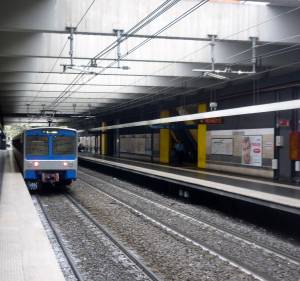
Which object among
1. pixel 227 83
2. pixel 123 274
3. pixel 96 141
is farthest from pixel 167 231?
pixel 96 141

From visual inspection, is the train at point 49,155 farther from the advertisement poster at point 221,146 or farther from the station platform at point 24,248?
the advertisement poster at point 221,146

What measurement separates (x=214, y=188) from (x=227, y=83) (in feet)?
26.3

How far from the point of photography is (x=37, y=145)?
704 inches

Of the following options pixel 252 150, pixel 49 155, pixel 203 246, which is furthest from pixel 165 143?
pixel 203 246

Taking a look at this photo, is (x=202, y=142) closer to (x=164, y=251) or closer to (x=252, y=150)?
(x=252, y=150)

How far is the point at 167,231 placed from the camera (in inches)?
426

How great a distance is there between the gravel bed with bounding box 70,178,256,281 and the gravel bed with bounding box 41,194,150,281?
0.35 meters

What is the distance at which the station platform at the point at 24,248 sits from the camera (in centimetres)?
598

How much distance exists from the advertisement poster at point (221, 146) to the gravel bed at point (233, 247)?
7.89 m

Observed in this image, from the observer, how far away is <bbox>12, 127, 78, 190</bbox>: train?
695 inches

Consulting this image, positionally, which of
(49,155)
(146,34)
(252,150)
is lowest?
(49,155)

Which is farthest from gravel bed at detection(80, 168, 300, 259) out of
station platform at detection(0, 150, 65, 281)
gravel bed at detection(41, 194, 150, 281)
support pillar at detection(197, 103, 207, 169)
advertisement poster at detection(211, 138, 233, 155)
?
support pillar at detection(197, 103, 207, 169)

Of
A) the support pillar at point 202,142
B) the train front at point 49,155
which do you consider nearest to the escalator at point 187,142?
the support pillar at point 202,142

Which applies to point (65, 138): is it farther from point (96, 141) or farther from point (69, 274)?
point (96, 141)
